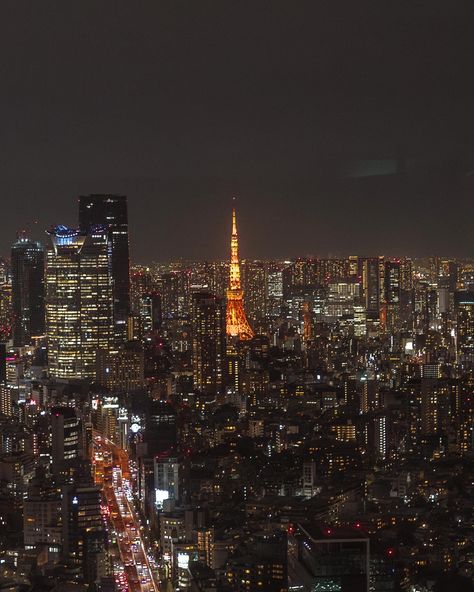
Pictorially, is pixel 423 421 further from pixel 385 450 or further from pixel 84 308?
pixel 84 308

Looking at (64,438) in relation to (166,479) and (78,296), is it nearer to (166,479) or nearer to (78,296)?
(166,479)

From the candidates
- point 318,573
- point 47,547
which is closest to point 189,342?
point 47,547

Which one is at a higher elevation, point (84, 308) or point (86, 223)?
point (86, 223)

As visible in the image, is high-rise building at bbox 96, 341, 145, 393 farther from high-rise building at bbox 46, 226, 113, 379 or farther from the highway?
the highway

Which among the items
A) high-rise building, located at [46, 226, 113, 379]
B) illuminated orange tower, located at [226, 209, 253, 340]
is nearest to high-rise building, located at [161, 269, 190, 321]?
illuminated orange tower, located at [226, 209, 253, 340]

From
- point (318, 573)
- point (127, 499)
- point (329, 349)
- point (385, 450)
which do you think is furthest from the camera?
point (329, 349)

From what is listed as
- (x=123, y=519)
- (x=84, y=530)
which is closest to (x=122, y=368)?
(x=123, y=519)

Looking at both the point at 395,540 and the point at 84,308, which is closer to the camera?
the point at 395,540
